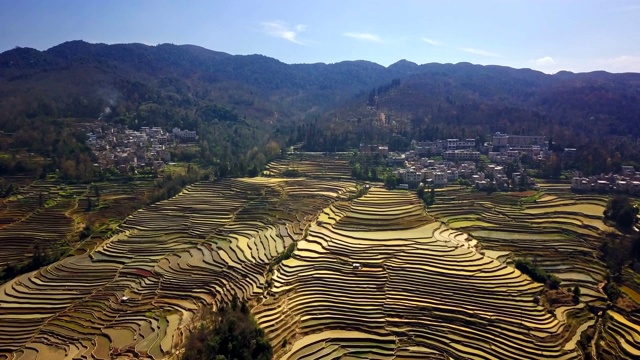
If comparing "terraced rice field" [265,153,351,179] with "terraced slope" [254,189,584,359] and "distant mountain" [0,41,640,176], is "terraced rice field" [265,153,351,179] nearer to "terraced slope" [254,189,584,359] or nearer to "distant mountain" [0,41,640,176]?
"distant mountain" [0,41,640,176]

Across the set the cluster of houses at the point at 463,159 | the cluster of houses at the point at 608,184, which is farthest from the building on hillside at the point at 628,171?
the cluster of houses at the point at 463,159

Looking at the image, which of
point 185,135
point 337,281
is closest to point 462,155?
point 337,281

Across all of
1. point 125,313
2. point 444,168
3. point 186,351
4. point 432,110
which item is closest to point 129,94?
point 432,110

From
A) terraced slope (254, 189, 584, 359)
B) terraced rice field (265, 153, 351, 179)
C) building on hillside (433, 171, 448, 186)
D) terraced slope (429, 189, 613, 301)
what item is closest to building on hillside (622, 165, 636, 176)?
terraced slope (429, 189, 613, 301)

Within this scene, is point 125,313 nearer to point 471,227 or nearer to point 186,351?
point 186,351

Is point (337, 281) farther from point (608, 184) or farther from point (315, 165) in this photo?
point (608, 184)
